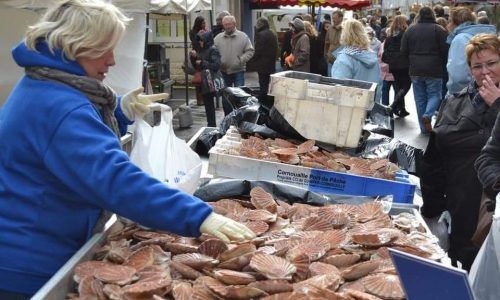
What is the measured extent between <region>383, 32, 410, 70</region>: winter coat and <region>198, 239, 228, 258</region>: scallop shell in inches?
338

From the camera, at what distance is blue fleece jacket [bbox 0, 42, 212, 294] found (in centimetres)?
185

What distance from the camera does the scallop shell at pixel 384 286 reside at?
6.20 ft

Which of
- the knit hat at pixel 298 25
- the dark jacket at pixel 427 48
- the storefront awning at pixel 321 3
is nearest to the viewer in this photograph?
the dark jacket at pixel 427 48

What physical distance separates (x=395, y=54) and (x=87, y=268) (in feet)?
29.5

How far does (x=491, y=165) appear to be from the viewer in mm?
2795

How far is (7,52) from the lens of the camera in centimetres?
737

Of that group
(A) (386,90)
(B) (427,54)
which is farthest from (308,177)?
(A) (386,90)

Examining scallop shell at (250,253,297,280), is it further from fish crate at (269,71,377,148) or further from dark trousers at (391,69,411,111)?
dark trousers at (391,69,411,111)

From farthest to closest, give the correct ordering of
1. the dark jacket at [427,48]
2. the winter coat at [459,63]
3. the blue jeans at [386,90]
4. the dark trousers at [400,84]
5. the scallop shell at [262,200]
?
the blue jeans at [386,90], the dark trousers at [400,84], the dark jacket at [427,48], the winter coat at [459,63], the scallop shell at [262,200]

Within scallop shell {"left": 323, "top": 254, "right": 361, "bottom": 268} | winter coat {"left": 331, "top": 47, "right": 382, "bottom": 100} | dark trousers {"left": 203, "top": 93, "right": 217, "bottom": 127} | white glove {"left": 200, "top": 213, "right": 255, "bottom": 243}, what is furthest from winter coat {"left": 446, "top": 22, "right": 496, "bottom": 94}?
white glove {"left": 200, "top": 213, "right": 255, "bottom": 243}

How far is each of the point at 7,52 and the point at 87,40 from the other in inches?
234

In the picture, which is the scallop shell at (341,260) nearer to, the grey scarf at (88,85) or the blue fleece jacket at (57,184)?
the blue fleece jacket at (57,184)

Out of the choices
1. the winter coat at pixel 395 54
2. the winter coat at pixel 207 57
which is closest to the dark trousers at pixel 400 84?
the winter coat at pixel 395 54

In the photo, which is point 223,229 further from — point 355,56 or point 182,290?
point 355,56
